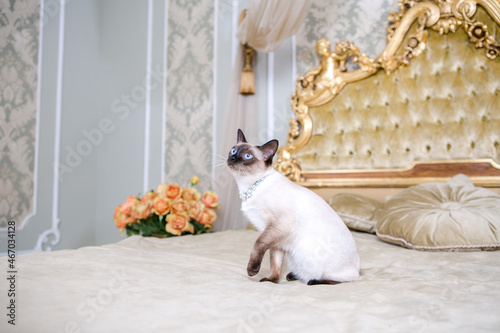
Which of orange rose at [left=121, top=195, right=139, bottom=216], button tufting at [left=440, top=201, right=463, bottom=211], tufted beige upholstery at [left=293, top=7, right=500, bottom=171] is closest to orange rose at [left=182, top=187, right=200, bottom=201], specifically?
orange rose at [left=121, top=195, right=139, bottom=216]

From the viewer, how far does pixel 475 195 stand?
2068 millimetres

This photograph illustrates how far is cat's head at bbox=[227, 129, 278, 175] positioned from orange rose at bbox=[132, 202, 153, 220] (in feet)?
5.58

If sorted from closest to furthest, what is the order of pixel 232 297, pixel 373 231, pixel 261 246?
pixel 232 297
pixel 261 246
pixel 373 231

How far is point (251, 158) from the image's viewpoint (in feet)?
4.44

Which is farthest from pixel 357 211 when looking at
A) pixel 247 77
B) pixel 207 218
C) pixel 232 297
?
pixel 232 297

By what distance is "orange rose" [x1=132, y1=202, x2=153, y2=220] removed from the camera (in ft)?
9.42

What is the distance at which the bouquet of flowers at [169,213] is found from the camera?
2801 mm

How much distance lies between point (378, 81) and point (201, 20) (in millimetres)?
2001

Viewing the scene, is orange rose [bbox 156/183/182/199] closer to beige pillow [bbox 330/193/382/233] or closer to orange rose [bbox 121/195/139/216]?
orange rose [bbox 121/195/139/216]

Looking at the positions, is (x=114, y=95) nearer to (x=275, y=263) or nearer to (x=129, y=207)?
(x=129, y=207)

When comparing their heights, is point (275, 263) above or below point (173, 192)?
below

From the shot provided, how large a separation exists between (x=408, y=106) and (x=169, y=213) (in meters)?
2.05

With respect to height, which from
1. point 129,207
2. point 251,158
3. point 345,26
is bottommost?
point 129,207

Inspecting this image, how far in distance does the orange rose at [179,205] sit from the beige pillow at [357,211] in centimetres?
111
